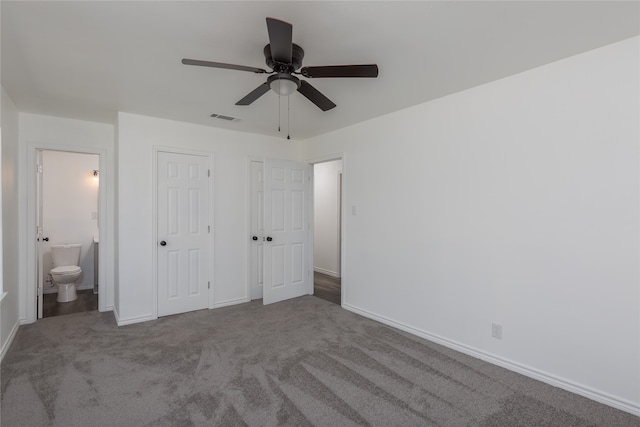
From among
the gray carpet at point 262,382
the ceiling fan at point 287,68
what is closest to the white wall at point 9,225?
the gray carpet at point 262,382

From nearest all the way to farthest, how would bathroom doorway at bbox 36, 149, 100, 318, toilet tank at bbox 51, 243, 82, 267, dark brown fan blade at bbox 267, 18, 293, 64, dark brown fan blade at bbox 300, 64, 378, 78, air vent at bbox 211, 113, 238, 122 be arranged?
dark brown fan blade at bbox 267, 18, 293, 64 → dark brown fan blade at bbox 300, 64, 378, 78 → air vent at bbox 211, 113, 238, 122 → toilet tank at bbox 51, 243, 82, 267 → bathroom doorway at bbox 36, 149, 100, 318

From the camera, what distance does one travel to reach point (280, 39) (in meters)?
1.65

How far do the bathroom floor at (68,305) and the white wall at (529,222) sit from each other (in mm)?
3964

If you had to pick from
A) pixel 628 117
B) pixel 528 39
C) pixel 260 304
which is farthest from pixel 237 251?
pixel 628 117

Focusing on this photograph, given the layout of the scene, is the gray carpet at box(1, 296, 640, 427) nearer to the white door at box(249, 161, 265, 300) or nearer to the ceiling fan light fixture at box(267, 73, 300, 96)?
the white door at box(249, 161, 265, 300)

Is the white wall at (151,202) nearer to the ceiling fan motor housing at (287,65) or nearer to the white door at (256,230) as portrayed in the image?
the white door at (256,230)

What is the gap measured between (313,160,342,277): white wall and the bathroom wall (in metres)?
3.76

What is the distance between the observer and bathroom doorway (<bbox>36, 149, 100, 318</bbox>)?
16.3 ft

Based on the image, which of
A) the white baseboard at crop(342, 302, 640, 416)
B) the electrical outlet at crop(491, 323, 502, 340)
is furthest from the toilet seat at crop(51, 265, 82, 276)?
the electrical outlet at crop(491, 323, 502, 340)

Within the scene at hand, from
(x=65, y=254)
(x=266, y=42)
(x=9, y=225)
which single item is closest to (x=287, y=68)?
(x=266, y=42)

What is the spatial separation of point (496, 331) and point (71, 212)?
6070mm

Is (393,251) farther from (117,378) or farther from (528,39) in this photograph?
(117,378)

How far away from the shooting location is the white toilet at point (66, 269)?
449 centimetres

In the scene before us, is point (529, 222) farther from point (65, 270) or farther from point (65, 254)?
point (65, 254)
